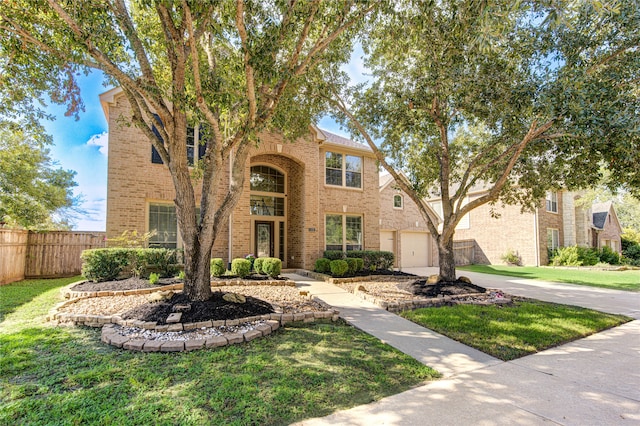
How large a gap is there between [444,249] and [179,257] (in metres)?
8.50

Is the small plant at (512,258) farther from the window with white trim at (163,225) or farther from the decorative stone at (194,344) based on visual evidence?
the decorative stone at (194,344)

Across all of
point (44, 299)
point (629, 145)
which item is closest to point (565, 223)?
point (629, 145)

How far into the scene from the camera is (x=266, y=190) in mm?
13914

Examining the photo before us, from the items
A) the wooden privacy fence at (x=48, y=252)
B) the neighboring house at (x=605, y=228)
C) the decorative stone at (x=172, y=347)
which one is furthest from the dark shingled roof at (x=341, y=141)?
the neighboring house at (x=605, y=228)

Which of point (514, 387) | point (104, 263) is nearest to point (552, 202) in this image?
point (514, 387)

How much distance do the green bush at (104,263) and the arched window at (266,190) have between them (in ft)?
17.8

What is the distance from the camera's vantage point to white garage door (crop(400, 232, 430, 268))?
1853 centimetres

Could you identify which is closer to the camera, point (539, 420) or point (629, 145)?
point (539, 420)

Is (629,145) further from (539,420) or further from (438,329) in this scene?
(539,420)

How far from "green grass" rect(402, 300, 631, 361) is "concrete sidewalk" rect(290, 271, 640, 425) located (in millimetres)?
201

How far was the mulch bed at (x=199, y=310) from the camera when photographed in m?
5.13

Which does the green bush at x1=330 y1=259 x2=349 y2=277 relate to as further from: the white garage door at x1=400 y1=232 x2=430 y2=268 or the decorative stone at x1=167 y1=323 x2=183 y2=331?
the white garage door at x1=400 y1=232 x2=430 y2=268

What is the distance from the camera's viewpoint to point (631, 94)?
6.38 metres

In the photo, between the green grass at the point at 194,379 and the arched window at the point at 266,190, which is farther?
the arched window at the point at 266,190
